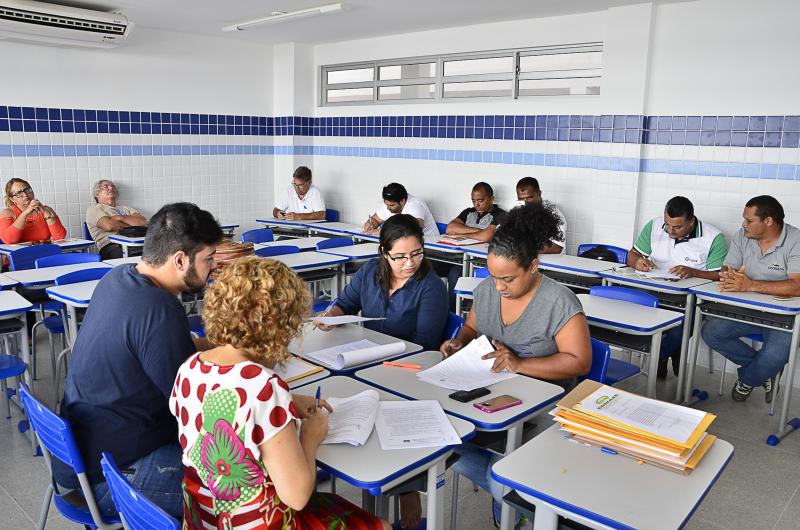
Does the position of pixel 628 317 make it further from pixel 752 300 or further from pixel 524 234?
pixel 524 234

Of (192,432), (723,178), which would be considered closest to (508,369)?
(192,432)

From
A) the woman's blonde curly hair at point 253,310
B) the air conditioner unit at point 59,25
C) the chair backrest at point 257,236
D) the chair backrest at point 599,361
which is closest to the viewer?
the woman's blonde curly hair at point 253,310

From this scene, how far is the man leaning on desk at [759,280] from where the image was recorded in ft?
13.5

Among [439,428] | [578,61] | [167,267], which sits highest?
[578,61]

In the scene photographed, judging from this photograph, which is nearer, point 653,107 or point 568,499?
point 568,499

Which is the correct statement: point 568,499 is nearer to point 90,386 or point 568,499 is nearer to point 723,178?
point 90,386

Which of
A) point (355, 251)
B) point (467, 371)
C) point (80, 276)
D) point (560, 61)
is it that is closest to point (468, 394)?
point (467, 371)

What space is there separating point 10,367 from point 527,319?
9.16 ft

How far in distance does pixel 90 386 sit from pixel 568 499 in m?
1.45

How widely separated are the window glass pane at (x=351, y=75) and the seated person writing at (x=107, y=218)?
2.96 meters

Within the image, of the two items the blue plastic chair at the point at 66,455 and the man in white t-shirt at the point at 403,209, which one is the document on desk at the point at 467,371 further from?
the man in white t-shirt at the point at 403,209

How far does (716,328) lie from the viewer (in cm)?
447

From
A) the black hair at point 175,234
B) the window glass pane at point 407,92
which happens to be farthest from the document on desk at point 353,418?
the window glass pane at point 407,92

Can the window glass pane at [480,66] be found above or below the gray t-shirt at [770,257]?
above
